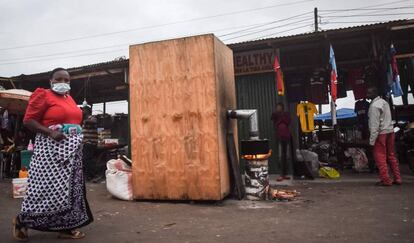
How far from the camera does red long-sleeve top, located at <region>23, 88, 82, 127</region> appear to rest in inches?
152

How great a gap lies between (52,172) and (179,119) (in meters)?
2.68

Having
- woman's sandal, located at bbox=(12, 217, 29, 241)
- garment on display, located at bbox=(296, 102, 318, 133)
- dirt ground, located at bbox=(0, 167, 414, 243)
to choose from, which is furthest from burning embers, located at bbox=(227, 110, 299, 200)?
garment on display, located at bbox=(296, 102, 318, 133)

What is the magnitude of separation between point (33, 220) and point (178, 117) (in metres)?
2.96

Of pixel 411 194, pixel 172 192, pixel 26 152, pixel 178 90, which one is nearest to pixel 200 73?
pixel 178 90

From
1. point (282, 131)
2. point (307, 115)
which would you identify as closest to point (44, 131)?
point (282, 131)

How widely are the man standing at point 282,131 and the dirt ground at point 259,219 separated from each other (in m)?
2.41

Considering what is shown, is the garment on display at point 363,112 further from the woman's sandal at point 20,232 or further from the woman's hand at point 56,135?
the woman's sandal at point 20,232

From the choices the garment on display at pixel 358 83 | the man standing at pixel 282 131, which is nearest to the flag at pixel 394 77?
the garment on display at pixel 358 83

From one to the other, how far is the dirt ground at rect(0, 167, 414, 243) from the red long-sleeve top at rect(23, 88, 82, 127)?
131 centimetres

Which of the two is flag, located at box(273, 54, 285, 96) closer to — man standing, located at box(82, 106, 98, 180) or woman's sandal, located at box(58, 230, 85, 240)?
man standing, located at box(82, 106, 98, 180)

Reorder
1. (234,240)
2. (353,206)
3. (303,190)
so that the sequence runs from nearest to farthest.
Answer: (234,240) < (353,206) < (303,190)

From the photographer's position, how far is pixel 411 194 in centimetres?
627

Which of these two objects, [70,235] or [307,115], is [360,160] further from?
[70,235]

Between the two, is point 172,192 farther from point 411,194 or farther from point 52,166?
point 411,194
